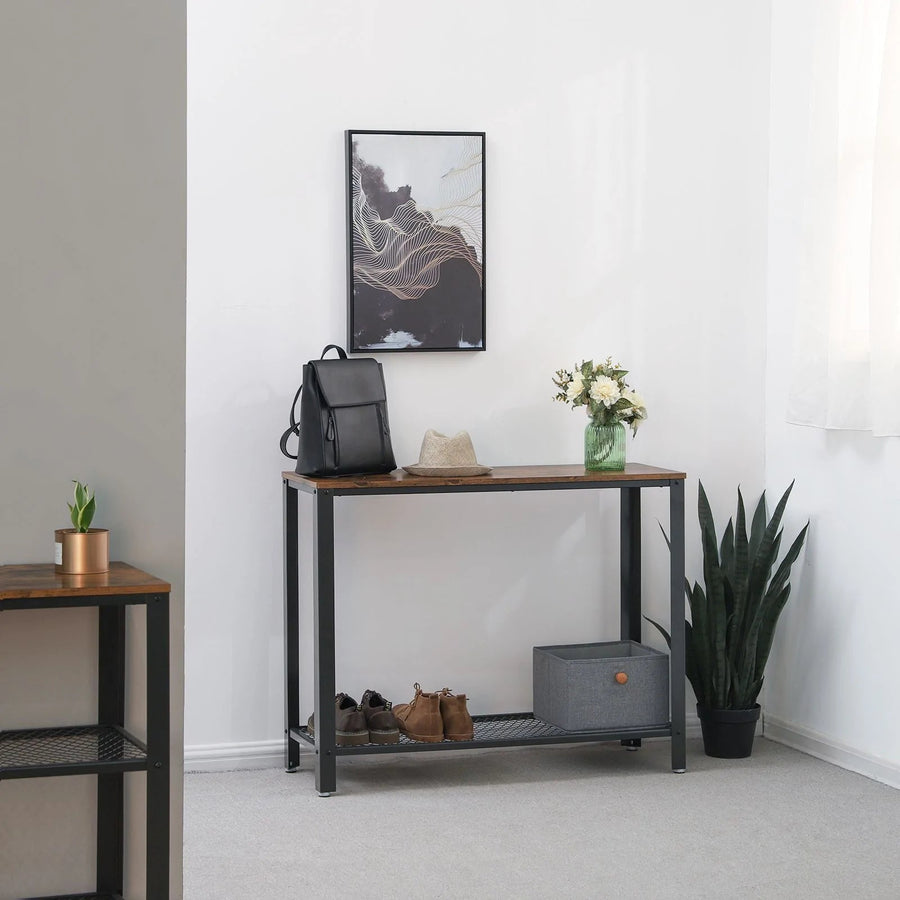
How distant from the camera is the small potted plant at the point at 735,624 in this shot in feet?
11.8

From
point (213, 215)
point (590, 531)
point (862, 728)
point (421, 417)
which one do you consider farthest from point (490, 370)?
point (862, 728)

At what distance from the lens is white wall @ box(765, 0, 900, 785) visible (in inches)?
135

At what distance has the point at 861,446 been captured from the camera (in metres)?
3.49

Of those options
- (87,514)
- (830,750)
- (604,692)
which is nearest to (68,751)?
(87,514)

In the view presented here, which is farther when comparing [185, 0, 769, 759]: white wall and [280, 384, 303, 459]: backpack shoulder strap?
[185, 0, 769, 759]: white wall

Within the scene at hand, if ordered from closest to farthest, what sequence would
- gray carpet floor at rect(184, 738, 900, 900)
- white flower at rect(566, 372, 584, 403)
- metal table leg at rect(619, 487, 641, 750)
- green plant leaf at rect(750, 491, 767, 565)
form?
gray carpet floor at rect(184, 738, 900, 900), white flower at rect(566, 372, 584, 403), green plant leaf at rect(750, 491, 767, 565), metal table leg at rect(619, 487, 641, 750)

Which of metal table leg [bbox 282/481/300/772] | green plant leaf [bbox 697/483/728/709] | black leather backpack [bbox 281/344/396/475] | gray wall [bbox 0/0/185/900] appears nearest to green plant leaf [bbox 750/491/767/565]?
green plant leaf [bbox 697/483/728/709]

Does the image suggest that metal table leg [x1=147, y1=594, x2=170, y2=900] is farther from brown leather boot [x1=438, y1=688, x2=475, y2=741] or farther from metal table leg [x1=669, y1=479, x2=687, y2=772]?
metal table leg [x1=669, y1=479, x2=687, y2=772]

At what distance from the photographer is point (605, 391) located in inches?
137

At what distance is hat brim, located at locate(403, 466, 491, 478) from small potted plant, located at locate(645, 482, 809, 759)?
76 cm

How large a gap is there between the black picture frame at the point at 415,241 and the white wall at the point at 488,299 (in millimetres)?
59

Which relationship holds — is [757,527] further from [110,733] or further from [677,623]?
[110,733]

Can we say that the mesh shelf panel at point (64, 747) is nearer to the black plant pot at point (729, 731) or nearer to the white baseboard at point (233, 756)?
the white baseboard at point (233, 756)

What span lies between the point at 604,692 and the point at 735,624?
469mm
